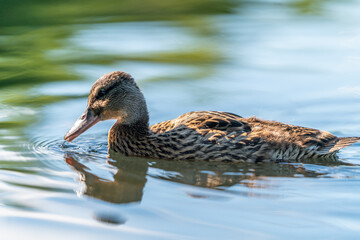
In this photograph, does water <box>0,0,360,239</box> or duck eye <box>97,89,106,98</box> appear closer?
water <box>0,0,360,239</box>

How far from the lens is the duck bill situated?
8617 millimetres

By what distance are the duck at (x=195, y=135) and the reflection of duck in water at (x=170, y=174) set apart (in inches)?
5.9

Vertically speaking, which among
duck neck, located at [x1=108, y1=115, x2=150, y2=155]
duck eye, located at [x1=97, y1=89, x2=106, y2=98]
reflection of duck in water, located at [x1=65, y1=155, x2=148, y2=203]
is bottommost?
reflection of duck in water, located at [x1=65, y1=155, x2=148, y2=203]

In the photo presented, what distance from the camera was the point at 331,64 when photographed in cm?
1184

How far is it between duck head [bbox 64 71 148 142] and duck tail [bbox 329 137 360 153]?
91.1 inches

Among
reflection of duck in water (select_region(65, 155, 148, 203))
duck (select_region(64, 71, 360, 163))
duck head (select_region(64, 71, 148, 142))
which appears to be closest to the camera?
reflection of duck in water (select_region(65, 155, 148, 203))

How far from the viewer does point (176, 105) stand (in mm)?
10273

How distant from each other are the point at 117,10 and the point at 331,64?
5478 mm

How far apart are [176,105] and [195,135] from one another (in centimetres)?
173

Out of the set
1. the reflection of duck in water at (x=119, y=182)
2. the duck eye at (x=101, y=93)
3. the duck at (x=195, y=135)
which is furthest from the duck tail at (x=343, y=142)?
the duck eye at (x=101, y=93)

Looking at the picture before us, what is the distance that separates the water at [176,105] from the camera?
254 inches

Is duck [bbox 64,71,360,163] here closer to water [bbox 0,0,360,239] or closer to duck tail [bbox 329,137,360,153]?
duck tail [bbox 329,137,360,153]

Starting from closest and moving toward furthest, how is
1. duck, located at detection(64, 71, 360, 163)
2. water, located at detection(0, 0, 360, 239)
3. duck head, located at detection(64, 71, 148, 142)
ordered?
water, located at detection(0, 0, 360, 239)
duck, located at detection(64, 71, 360, 163)
duck head, located at detection(64, 71, 148, 142)

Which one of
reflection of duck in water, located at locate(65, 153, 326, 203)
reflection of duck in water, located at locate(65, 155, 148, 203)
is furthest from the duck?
reflection of duck in water, located at locate(65, 155, 148, 203)
